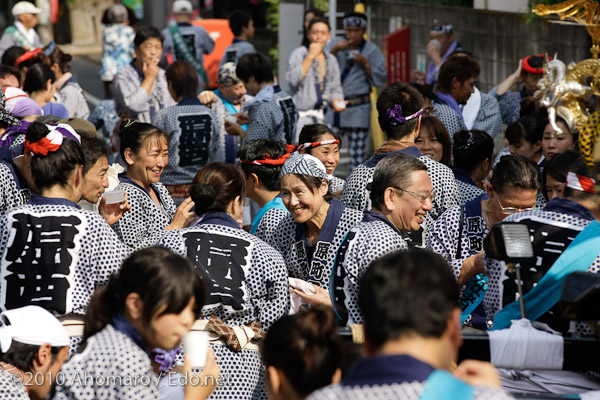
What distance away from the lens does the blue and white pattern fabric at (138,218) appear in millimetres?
5938

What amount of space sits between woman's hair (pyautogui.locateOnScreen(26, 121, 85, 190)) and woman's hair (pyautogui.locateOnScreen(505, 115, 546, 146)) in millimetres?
3981

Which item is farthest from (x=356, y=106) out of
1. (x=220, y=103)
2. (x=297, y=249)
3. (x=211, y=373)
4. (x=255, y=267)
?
(x=211, y=373)

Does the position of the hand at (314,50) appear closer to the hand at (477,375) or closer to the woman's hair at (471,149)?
the woman's hair at (471,149)

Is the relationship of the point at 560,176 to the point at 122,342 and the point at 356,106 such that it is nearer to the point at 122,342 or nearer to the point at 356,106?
the point at 122,342

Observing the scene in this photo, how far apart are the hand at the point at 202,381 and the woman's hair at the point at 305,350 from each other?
34.7 inches

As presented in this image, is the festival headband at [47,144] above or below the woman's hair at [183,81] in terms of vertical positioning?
above

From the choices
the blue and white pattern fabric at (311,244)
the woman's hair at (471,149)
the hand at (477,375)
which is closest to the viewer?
the hand at (477,375)

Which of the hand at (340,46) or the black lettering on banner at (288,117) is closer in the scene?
the black lettering on banner at (288,117)

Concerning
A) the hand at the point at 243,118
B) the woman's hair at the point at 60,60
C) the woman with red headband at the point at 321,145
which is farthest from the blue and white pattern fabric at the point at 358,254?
the woman's hair at the point at 60,60

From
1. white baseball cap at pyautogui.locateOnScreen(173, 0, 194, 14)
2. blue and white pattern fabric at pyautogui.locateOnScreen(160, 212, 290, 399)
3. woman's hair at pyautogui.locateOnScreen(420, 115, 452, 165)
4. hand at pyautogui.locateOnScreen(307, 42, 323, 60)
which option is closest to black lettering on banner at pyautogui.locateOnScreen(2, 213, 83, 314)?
blue and white pattern fabric at pyautogui.locateOnScreen(160, 212, 290, 399)

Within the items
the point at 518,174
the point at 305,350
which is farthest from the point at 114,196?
the point at 305,350

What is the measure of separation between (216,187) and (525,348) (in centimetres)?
201

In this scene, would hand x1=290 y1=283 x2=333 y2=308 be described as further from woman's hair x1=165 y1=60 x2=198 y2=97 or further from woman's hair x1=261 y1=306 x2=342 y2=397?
woman's hair x1=165 y1=60 x2=198 y2=97

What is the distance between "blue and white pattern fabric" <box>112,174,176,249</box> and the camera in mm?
5938
